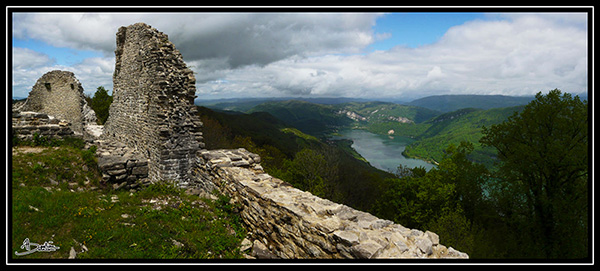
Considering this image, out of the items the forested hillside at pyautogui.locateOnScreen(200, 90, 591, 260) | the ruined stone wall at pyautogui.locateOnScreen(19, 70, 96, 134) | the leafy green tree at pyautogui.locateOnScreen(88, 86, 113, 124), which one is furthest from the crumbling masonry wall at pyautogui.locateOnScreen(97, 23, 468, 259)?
the leafy green tree at pyautogui.locateOnScreen(88, 86, 113, 124)

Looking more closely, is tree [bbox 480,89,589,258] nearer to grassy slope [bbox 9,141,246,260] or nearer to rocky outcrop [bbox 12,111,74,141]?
grassy slope [bbox 9,141,246,260]

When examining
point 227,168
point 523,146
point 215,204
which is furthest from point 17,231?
point 523,146

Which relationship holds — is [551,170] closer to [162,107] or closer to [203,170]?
[203,170]

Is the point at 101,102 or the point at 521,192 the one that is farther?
the point at 101,102

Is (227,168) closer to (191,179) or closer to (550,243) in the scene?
(191,179)

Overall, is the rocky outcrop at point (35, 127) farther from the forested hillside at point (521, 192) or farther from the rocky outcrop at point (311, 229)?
the forested hillside at point (521, 192)

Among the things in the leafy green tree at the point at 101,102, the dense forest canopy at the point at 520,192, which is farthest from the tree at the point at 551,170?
the leafy green tree at the point at 101,102

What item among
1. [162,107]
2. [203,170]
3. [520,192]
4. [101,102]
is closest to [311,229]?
[203,170]
